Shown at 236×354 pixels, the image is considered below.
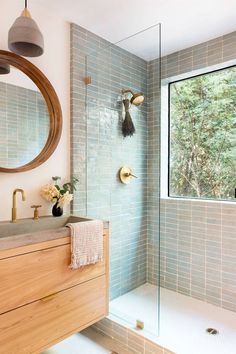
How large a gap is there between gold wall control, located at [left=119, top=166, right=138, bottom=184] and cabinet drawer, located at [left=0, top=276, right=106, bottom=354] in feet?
3.25

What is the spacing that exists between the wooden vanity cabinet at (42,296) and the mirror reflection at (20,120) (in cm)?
74

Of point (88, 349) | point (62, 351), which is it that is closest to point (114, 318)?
point (88, 349)

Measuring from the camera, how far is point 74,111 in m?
2.31

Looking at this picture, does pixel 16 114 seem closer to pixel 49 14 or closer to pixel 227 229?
pixel 49 14

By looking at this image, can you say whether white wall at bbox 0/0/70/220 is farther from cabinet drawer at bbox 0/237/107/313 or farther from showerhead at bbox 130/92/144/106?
showerhead at bbox 130/92/144/106

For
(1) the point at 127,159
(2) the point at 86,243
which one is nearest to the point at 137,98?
(1) the point at 127,159

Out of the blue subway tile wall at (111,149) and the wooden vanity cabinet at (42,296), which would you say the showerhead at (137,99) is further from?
the wooden vanity cabinet at (42,296)

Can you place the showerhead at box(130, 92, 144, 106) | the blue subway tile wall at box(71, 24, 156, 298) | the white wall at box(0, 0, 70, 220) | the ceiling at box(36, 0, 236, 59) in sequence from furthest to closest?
the showerhead at box(130, 92, 144, 106)
the blue subway tile wall at box(71, 24, 156, 298)
the ceiling at box(36, 0, 236, 59)
the white wall at box(0, 0, 70, 220)

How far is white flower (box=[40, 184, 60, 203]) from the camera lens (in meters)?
2.05

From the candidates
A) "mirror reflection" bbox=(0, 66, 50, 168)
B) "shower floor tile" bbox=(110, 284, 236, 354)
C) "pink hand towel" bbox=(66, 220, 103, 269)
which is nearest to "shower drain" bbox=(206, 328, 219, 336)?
"shower floor tile" bbox=(110, 284, 236, 354)

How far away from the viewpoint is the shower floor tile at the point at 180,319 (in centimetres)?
191

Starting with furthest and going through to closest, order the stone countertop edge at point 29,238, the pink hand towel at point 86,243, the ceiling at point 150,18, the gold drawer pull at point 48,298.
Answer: the ceiling at point 150,18 → the pink hand towel at point 86,243 → the gold drawer pull at point 48,298 → the stone countertop edge at point 29,238

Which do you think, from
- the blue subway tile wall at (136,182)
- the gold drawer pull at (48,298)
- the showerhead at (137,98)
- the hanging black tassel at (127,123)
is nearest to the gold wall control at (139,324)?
the blue subway tile wall at (136,182)

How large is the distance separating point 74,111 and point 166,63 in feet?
4.13
